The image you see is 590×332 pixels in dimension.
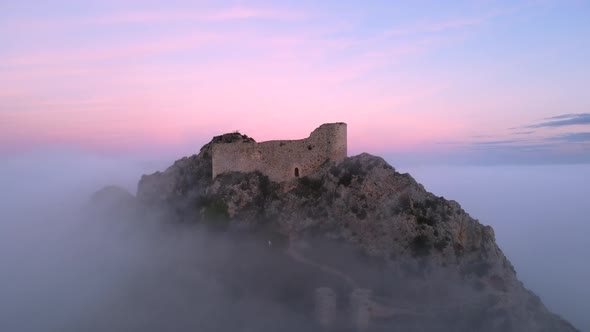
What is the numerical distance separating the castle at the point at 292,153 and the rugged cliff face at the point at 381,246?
0.74 metres

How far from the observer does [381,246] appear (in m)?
34.9

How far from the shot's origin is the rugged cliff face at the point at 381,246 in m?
32.2

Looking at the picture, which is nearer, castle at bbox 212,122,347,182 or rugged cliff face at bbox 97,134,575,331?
rugged cliff face at bbox 97,134,575,331

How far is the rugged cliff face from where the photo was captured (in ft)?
106

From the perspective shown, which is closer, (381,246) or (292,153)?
(381,246)

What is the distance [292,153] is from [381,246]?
11.0 m

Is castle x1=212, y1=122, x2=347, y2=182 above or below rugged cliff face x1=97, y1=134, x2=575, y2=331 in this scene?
above

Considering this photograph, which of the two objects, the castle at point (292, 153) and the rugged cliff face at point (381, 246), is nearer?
the rugged cliff face at point (381, 246)

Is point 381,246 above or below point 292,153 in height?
below

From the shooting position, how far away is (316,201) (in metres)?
37.1

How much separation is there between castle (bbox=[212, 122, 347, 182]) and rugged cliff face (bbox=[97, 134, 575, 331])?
739 mm

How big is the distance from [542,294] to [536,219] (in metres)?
74.6

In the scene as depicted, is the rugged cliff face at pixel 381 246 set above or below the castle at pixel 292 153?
below

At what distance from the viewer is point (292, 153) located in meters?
37.6
